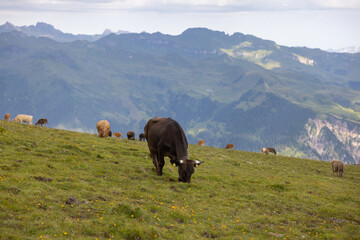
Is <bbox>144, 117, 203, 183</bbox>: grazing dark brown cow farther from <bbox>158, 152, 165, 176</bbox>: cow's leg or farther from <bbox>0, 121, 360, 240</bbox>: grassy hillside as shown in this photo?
<bbox>0, 121, 360, 240</bbox>: grassy hillside

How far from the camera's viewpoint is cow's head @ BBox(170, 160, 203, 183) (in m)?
25.0

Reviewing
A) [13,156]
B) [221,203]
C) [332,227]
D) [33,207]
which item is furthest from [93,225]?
[332,227]

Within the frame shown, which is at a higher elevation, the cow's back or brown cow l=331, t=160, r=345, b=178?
the cow's back

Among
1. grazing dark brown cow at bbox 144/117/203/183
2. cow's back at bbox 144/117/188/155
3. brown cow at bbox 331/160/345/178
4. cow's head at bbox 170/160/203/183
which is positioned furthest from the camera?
brown cow at bbox 331/160/345/178

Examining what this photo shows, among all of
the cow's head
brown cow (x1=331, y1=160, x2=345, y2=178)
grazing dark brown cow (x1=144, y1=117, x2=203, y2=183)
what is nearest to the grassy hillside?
the cow's head

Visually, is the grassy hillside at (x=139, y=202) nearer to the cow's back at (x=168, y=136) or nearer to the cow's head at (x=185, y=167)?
the cow's head at (x=185, y=167)

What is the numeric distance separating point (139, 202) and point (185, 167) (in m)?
6.26

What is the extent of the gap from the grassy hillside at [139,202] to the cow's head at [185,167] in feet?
2.62

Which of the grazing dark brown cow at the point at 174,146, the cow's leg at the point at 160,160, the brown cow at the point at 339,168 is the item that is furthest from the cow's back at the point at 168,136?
the brown cow at the point at 339,168

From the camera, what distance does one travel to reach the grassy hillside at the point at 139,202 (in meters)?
15.4

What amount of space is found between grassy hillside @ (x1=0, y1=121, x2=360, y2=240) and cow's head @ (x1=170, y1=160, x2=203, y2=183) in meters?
0.80

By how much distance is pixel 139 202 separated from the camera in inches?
785

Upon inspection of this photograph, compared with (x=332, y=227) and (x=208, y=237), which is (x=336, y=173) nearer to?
(x=332, y=227)

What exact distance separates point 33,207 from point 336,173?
47.1 metres
